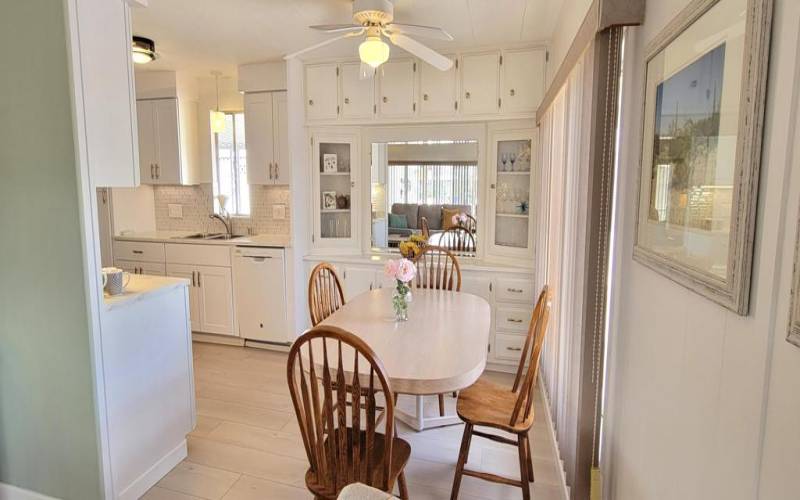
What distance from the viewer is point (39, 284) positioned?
1925 mm

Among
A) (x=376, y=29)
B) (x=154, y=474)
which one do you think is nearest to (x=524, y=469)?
(x=154, y=474)

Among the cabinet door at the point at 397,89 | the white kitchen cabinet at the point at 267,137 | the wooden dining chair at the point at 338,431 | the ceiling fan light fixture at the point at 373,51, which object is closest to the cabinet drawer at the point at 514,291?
the cabinet door at the point at 397,89

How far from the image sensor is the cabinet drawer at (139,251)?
13.8 ft

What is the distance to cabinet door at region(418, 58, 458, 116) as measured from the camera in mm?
3555

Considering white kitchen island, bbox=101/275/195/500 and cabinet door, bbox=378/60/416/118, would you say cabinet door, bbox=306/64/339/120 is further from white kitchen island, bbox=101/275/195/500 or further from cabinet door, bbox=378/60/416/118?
white kitchen island, bbox=101/275/195/500

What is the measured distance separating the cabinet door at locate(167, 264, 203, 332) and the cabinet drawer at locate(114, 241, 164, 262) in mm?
157

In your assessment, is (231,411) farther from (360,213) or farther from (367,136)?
(367,136)

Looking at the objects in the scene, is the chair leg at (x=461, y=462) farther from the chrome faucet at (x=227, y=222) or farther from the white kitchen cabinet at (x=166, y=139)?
the white kitchen cabinet at (x=166, y=139)

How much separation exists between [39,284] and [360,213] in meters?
2.42

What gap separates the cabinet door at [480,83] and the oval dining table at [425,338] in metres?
1.55

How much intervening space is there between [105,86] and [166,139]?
2664 mm

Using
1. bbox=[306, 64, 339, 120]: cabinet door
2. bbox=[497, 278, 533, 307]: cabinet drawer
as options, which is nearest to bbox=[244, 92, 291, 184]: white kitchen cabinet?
bbox=[306, 64, 339, 120]: cabinet door

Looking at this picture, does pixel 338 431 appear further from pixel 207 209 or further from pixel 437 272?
pixel 207 209

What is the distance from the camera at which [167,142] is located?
436 centimetres
